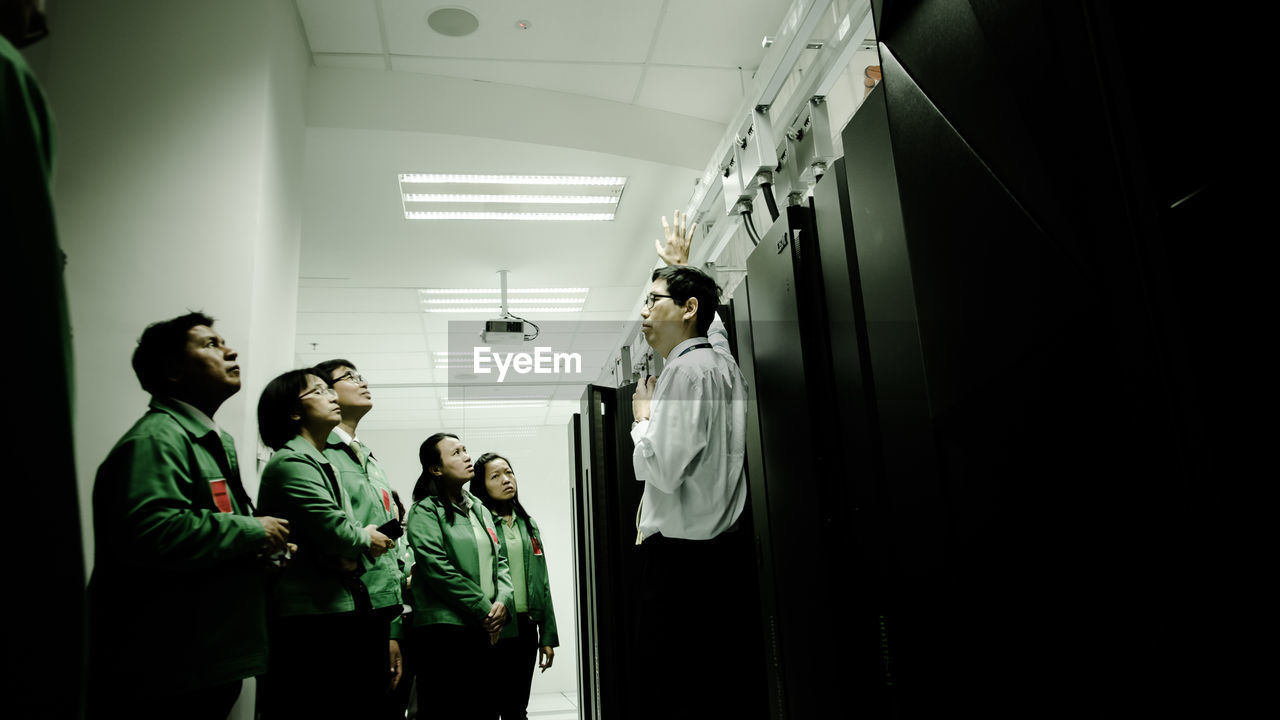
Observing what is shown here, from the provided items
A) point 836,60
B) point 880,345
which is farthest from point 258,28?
point 880,345

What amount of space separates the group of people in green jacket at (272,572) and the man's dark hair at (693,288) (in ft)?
3.79

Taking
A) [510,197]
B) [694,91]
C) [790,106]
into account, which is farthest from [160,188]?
[694,91]

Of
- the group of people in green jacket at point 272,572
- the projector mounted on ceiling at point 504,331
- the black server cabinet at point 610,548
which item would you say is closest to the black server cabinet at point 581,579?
the black server cabinet at point 610,548

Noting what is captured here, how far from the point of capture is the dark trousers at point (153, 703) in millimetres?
1456

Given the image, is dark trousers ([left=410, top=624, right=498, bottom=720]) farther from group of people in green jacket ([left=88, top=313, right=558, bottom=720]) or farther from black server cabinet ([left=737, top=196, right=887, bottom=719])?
black server cabinet ([left=737, top=196, right=887, bottom=719])

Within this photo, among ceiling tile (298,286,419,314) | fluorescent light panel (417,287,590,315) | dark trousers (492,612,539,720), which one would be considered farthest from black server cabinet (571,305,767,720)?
ceiling tile (298,286,419,314)

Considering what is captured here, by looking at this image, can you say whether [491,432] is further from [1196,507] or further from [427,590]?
[1196,507]

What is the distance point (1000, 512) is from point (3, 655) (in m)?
0.88

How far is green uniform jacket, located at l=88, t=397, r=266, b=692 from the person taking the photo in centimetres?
151

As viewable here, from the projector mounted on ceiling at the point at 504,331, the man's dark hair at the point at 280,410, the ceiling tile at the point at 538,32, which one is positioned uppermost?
the ceiling tile at the point at 538,32

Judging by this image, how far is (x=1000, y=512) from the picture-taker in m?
0.85

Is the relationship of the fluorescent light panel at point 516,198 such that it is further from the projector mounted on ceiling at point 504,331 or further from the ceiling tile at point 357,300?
the ceiling tile at point 357,300

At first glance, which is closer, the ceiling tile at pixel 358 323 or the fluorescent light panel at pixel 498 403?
the ceiling tile at pixel 358 323

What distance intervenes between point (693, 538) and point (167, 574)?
1.23m
